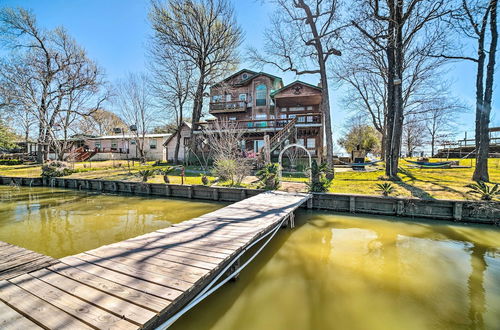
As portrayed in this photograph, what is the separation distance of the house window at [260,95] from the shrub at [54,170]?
18.4 meters

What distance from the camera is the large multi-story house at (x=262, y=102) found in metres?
21.4

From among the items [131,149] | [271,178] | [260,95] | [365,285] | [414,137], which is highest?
[260,95]

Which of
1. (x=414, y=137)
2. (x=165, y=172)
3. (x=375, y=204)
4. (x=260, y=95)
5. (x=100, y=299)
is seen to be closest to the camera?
(x=100, y=299)

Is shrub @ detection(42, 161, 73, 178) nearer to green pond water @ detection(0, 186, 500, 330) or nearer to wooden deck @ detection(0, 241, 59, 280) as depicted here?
green pond water @ detection(0, 186, 500, 330)

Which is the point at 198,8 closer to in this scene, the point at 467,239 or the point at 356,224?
the point at 356,224

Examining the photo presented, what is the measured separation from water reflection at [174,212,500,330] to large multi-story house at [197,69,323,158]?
46.8 ft

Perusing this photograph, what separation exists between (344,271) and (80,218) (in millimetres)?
9405

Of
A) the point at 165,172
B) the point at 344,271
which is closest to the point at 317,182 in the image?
the point at 344,271

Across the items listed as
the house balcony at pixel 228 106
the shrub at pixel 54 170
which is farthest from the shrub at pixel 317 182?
the shrub at pixel 54 170

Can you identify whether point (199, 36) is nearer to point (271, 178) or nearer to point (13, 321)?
point (271, 178)

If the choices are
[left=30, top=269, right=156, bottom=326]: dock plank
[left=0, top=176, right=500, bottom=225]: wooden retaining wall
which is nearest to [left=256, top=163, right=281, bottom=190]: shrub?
[left=0, top=176, right=500, bottom=225]: wooden retaining wall

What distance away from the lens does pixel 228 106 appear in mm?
24828

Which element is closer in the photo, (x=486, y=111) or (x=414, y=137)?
(x=486, y=111)

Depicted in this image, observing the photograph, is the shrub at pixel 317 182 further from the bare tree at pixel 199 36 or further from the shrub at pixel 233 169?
the bare tree at pixel 199 36
